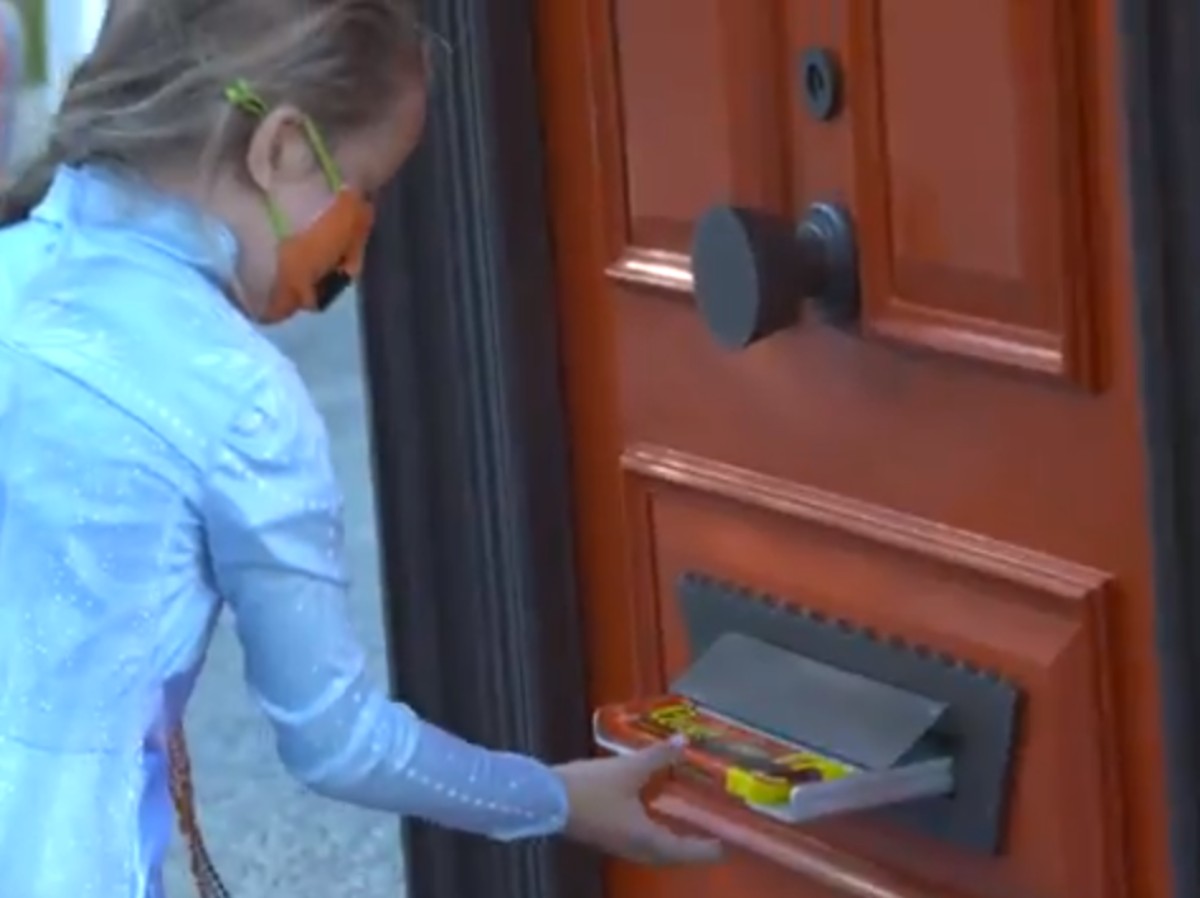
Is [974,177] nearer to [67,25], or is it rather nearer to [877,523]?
[877,523]

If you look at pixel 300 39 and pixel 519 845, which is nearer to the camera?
pixel 300 39

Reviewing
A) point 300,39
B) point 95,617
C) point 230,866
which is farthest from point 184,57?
point 230,866

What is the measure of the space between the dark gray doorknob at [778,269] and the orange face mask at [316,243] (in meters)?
0.31

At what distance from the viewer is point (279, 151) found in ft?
5.50

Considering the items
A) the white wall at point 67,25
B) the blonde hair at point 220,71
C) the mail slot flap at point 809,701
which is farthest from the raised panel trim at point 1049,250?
the white wall at point 67,25

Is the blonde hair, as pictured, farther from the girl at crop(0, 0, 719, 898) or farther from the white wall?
the white wall

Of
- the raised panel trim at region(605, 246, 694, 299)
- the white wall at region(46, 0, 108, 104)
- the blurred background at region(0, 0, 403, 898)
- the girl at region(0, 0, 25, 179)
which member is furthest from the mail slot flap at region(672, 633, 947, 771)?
the white wall at region(46, 0, 108, 104)

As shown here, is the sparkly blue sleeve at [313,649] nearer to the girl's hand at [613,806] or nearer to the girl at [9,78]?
the girl's hand at [613,806]

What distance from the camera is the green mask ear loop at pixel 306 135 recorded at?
1649 mm

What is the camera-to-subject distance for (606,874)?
7.87 feet

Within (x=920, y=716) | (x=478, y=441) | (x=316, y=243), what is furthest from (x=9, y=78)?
(x=920, y=716)

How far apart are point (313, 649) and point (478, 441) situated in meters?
0.70

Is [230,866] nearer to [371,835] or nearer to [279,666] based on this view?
[371,835]

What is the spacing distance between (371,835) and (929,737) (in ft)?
6.11
